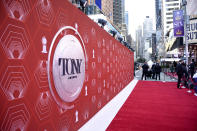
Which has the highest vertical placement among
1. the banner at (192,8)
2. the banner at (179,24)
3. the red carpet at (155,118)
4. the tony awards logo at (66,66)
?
the banner at (192,8)

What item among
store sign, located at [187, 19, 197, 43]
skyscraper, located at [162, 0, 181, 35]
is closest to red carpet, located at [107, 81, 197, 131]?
store sign, located at [187, 19, 197, 43]

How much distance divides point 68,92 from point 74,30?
1.07 meters

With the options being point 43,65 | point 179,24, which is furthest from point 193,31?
point 43,65

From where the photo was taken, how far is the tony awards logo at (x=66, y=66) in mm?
1964

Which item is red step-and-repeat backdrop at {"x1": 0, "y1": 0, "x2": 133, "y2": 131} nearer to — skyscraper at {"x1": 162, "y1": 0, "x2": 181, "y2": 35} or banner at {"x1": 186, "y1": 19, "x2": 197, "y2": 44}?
banner at {"x1": 186, "y1": 19, "x2": 197, "y2": 44}

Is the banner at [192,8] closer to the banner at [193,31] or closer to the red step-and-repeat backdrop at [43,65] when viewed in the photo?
the banner at [193,31]

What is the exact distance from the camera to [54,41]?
1.98m

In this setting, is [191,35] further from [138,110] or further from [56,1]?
[56,1]

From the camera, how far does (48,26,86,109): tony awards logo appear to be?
1964 millimetres

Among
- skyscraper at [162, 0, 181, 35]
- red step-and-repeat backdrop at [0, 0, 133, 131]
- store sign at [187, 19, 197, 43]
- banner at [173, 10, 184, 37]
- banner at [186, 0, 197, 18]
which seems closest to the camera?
red step-and-repeat backdrop at [0, 0, 133, 131]

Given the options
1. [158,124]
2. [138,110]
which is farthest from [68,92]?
[138,110]

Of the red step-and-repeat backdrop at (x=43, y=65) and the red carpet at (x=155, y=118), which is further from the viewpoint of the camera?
the red carpet at (x=155, y=118)

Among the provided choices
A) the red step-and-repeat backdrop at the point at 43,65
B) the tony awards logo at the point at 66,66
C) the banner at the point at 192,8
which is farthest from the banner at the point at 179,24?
the tony awards logo at the point at 66,66

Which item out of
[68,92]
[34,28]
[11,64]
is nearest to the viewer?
[11,64]
